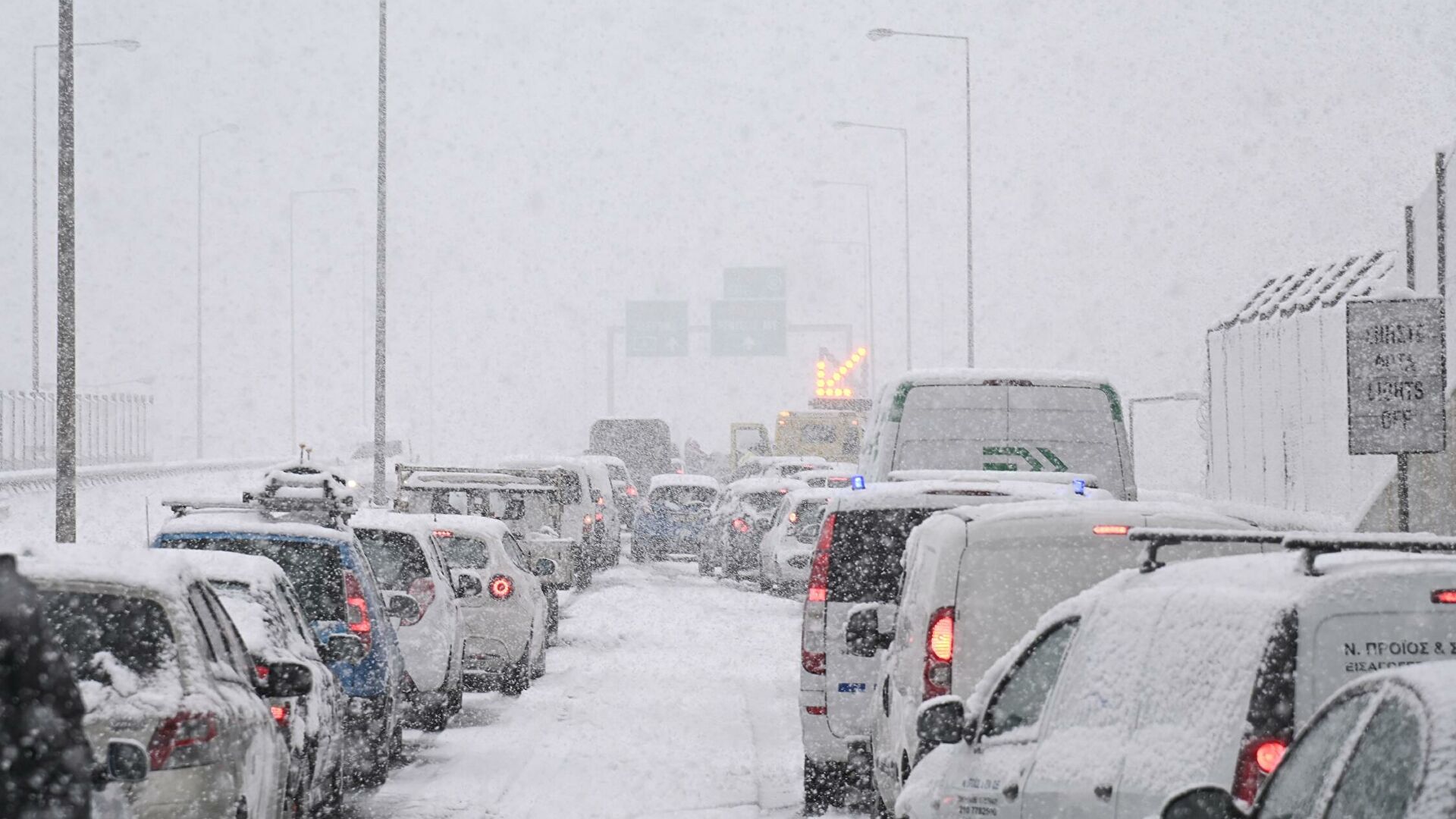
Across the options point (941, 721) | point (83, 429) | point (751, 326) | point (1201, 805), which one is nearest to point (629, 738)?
point (941, 721)

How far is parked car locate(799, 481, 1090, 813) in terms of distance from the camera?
34.6 ft

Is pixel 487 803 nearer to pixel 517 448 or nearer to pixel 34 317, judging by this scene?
pixel 34 317

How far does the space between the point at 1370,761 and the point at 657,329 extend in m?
70.0

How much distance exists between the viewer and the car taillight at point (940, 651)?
8117 mm

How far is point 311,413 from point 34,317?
231 ft

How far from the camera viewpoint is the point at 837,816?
10734 mm

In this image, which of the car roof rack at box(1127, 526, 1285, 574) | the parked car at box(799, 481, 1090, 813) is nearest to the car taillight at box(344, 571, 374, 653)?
the parked car at box(799, 481, 1090, 813)

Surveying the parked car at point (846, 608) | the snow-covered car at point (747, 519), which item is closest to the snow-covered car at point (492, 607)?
the parked car at point (846, 608)

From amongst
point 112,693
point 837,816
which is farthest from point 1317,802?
point 837,816

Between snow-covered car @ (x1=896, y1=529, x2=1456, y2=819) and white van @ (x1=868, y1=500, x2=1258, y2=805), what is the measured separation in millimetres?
1523

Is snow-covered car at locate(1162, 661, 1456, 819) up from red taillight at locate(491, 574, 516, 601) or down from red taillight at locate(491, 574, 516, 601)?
up

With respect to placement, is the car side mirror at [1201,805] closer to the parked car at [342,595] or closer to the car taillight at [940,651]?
the car taillight at [940,651]

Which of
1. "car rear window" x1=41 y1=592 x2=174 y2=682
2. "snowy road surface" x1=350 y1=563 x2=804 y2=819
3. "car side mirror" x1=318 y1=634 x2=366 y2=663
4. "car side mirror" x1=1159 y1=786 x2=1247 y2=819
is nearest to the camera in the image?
"car side mirror" x1=1159 y1=786 x2=1247 y2=819

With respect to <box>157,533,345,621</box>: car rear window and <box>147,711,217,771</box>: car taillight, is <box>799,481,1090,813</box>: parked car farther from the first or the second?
<box>147,711,217,771</box>: car taillight
